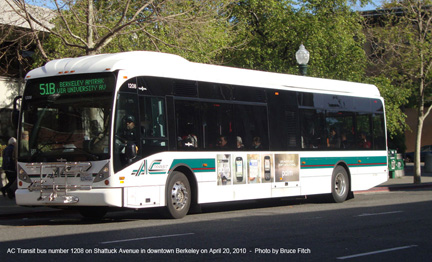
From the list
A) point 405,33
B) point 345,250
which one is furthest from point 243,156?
point 405,33

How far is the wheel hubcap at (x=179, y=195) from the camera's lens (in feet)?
45.4

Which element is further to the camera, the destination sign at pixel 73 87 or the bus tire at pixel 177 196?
the bus tire at pixel 177 196

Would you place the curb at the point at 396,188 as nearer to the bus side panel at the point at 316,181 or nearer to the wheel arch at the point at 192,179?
the bus side panel at the point at 316,181

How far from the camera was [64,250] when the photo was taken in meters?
9.02

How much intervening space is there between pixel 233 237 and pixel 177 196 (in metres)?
3.68

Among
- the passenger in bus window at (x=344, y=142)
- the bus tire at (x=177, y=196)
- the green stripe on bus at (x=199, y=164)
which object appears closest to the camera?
the bus tire at (x=177, y=196)

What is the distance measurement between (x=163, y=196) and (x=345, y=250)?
17.7 ft

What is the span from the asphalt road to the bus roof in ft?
10.7

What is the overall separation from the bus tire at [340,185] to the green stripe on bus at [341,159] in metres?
0.31

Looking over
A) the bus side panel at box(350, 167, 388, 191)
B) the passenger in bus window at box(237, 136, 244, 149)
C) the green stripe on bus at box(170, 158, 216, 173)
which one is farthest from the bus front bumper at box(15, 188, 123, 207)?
the bus side panel at box(350, 167, 388, 191)

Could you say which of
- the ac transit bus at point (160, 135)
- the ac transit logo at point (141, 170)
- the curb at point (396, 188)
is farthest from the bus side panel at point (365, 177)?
the ac transit logo at point (141, 170)

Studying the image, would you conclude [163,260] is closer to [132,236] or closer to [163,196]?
[132,236]

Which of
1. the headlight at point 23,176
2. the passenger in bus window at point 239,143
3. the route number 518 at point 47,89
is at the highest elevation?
the route number 518 at point 47,89

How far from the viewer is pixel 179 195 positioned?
1398cm
